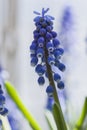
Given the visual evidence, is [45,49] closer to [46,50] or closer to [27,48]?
[46,50]

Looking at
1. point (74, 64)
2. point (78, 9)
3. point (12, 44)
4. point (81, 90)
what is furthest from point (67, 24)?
point (12, 44)

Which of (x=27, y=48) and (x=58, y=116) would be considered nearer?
(x=58, y=116)

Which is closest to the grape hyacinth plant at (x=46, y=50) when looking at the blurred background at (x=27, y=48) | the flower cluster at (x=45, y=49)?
the flower cluster at (x=45, y=49)

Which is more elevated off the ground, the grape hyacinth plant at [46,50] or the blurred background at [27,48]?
the blurred background at [27,48]

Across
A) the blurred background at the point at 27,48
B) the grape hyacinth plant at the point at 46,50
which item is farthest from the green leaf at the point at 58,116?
the blurred background at the point at 27,48

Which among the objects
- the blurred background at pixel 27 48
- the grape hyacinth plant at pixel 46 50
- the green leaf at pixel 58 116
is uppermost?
the blurred background at pixel 27 48

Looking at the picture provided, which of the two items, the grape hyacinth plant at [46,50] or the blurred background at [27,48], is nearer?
the grape hyacinth plant at [46,50]

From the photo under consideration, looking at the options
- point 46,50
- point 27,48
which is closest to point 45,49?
point 46,50

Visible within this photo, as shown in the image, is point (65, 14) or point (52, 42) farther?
point (65, 14)

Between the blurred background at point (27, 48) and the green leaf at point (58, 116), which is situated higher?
the blurred background at point (27, 48)

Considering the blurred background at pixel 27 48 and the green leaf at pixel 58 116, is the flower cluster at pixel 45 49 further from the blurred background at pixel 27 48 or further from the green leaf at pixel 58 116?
the blurred background at pixel 27 48

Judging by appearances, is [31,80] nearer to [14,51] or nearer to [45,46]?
[14,51]
